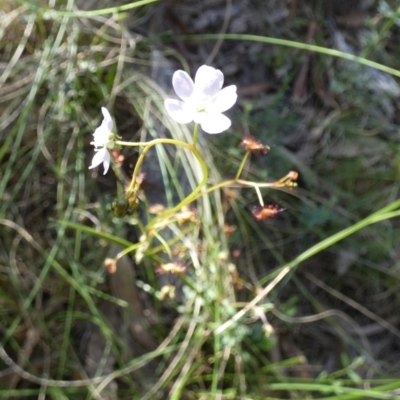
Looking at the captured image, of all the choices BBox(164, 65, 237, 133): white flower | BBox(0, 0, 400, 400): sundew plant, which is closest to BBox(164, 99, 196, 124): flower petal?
BBox(164, 65, 237, 133): white flower

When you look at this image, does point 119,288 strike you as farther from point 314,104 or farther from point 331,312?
point 314,104

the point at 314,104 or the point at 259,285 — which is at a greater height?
the point at 314,104

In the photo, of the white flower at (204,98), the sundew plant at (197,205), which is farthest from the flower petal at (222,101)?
the sundew plant at (197,205)

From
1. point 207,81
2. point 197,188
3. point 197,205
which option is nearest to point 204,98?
point 207,81

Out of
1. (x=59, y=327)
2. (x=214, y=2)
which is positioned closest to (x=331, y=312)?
(x=59, y=327)

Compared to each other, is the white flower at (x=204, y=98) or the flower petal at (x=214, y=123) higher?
the white flower at (x=204, y=98)

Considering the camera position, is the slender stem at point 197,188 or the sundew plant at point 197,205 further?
the sundew plant at point 197,205

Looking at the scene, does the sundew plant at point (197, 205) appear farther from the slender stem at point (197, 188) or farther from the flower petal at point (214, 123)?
the flower petal at point (214, 123)

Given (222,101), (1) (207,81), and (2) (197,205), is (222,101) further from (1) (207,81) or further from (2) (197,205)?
(2) (197,205)
